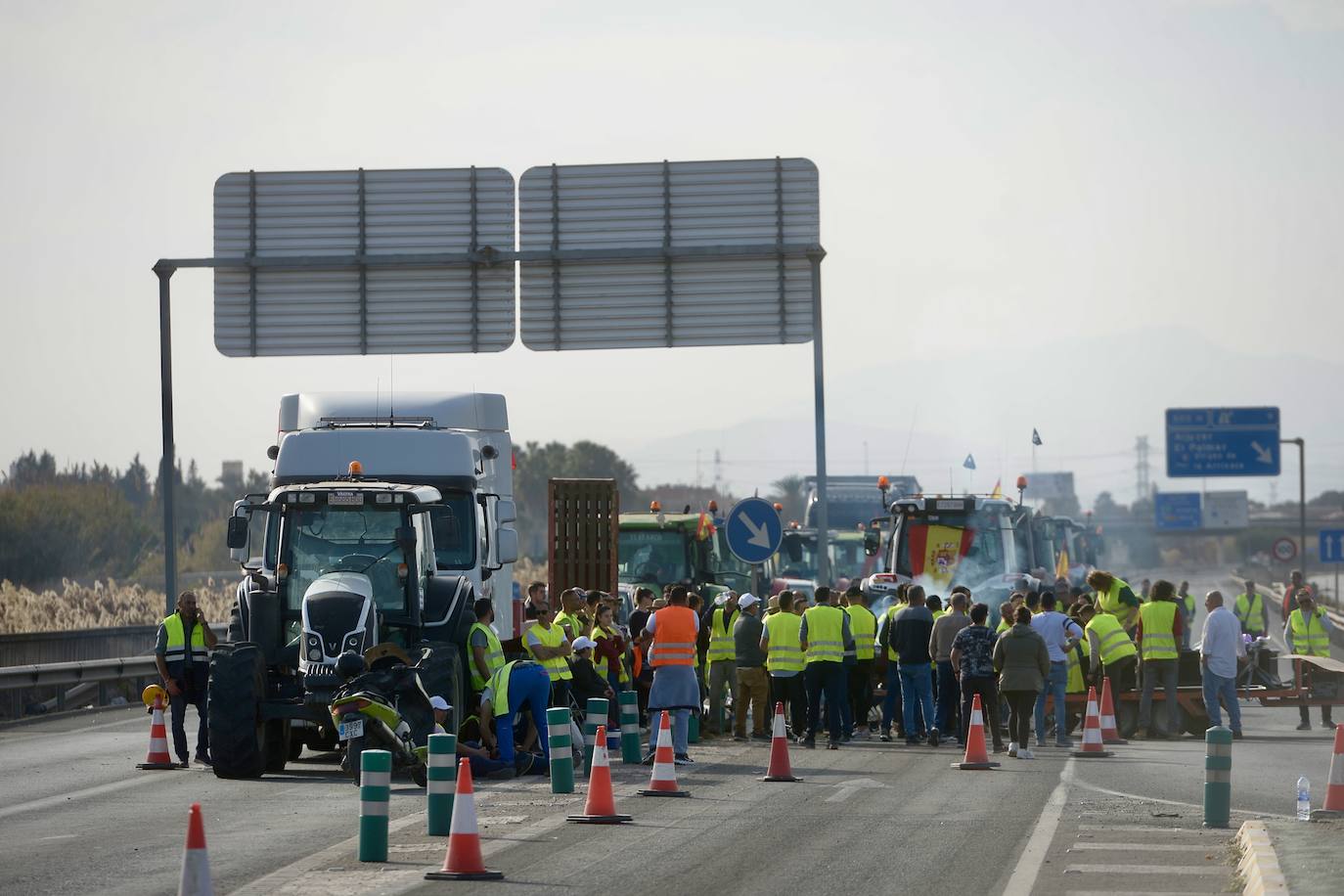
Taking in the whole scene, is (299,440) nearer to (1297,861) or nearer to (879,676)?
(879,676)

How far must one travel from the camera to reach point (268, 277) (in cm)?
2722

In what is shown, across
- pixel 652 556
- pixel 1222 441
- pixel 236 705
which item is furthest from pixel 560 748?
pixel 1222 441

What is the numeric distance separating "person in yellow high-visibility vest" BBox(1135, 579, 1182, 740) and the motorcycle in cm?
987

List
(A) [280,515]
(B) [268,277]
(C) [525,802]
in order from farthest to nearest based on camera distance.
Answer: (B) [268,277] < (A) [280,515] < (C) [525,802]

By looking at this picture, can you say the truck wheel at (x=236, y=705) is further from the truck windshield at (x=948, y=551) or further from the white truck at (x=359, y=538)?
the truck windshield at (x=948, y=551)

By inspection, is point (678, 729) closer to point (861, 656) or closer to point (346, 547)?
point (861, 656)

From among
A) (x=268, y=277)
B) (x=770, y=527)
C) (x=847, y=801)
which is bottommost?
(x=847, y=801)

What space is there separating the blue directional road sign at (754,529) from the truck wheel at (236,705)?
8.37 m

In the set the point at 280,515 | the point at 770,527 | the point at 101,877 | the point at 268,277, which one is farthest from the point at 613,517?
the point at 101,877

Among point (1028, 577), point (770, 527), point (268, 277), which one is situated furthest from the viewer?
point (1028, 577)

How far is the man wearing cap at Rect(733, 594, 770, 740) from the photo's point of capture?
2311 centimetres

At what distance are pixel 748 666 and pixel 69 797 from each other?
27.6ft

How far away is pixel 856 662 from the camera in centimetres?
2416

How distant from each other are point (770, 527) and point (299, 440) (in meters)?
6.69
